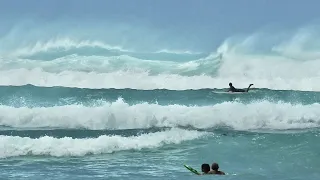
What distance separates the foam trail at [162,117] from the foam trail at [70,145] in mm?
→ 4860

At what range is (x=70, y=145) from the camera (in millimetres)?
15484

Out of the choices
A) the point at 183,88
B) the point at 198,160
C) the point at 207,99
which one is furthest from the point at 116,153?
the point at 183,88

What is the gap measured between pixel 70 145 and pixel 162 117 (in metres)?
7.50

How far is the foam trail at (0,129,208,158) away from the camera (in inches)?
586

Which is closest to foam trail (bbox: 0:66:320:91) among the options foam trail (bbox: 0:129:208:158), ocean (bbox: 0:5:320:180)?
ocean (bbox: 0:5:320:180)

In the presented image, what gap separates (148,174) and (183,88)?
78.7 feet

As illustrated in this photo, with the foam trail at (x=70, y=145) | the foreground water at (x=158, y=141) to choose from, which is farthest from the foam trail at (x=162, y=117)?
the foam trail at (x=70, y=145)

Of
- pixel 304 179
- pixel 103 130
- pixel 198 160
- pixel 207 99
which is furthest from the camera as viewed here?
pixel 207 99

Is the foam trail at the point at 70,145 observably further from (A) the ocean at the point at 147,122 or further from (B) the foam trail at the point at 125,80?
(B) the foam trail at the point at 125,80

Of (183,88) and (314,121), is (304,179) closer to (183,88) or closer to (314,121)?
(314,121)

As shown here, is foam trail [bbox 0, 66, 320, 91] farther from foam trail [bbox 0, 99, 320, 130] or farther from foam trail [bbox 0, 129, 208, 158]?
foam trail [bbox 0, 129, 208, 158]

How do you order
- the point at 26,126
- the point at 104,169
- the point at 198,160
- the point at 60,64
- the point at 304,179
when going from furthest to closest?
the point at 60,64, the point at 26,126, the point at 198,160, the point at 104,169, the point at 304,179

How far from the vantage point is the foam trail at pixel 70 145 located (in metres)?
14.9

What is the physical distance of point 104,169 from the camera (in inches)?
500
